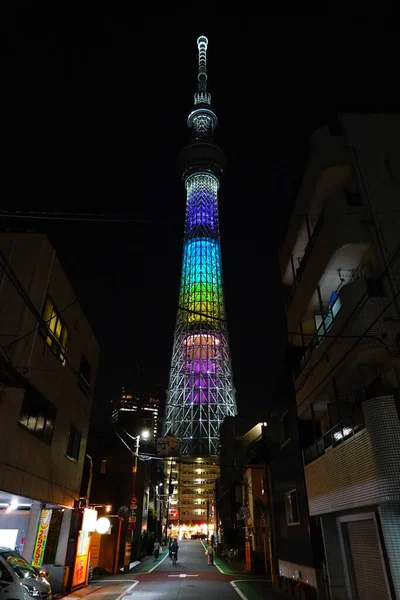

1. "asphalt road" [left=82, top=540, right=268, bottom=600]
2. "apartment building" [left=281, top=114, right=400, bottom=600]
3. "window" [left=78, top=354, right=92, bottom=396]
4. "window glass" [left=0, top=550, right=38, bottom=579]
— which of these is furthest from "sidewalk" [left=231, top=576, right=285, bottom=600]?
"window" [left=78, top=354, right=92, bottom=396]

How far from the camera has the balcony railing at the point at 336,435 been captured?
11.0m

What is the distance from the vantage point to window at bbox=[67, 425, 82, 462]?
17997 millimetres

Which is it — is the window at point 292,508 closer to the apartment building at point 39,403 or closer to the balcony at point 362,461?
the balcony at point 362,461

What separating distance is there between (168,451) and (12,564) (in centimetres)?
5462

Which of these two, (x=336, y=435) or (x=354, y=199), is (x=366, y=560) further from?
(x=354, y=199)

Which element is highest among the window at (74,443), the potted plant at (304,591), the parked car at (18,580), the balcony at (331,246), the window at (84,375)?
the balcony at (331,246)

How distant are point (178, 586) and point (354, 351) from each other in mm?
14309

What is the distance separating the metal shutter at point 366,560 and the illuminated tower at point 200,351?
50039 millimetres

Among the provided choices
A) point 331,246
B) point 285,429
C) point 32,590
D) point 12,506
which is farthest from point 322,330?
point 12,506

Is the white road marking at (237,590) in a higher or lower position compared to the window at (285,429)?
lower

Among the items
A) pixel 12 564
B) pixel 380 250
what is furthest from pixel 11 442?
pixel 380 250

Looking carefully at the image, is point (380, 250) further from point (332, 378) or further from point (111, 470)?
point (111, 470)

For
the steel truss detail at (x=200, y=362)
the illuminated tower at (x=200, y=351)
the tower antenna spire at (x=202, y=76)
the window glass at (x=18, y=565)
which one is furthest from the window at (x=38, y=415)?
the tower antenna spire at (x=202, y=76)

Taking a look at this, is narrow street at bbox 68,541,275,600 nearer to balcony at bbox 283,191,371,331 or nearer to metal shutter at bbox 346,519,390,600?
metal shutter at bbox 346,519,390,600
